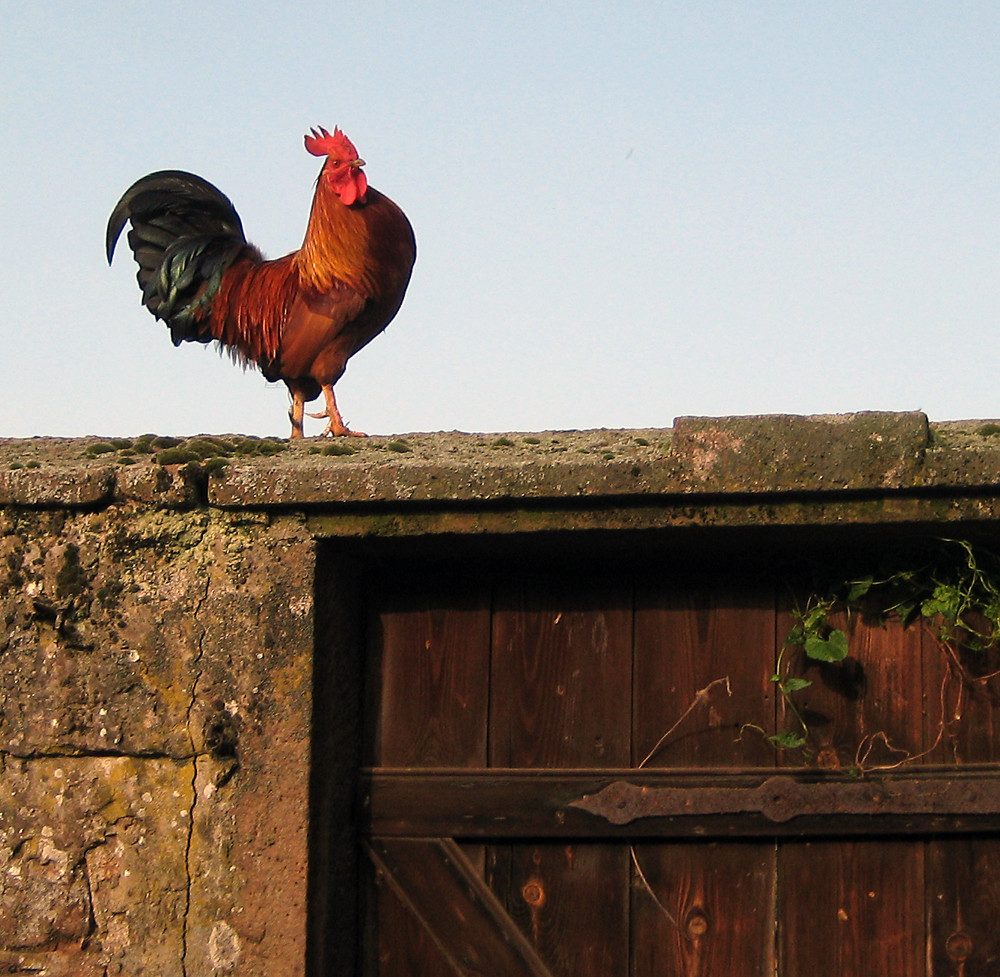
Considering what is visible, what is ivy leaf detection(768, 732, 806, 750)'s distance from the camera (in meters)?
2.24

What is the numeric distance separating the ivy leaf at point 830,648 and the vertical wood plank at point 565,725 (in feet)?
1.27

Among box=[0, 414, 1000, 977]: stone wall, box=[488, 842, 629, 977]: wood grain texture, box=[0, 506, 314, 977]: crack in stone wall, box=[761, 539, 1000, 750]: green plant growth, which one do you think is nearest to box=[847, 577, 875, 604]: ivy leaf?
Result: box=[761, 539, 1000, 750]: green plant growth

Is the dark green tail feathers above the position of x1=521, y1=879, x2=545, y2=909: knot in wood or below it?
above

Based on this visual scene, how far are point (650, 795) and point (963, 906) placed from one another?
27.0 inches

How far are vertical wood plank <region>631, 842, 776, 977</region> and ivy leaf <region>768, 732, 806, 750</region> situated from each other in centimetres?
22

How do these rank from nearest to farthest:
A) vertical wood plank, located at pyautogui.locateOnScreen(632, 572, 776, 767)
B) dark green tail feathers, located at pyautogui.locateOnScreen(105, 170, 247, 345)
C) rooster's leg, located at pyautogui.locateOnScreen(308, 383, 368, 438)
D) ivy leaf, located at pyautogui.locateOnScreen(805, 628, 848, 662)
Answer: ivy leaf, located at pyautogui.locateOnScreen(805, 628, 848, 662)
vertical wood plank, located at pyautogui.locateOnScreen(632, 572, 776, 767)
rooster's leg, located at pyautogui.locateOnScreen(308, 383, 368, 438)
dark green tail feathers, located at pyautogui.locateOnScreen(105, 170, 247, 345)

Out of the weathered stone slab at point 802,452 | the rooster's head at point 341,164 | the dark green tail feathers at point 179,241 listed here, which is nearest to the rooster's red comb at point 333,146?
the rooster's head at point 341,164

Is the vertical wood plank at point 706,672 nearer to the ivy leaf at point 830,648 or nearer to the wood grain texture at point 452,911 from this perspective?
the ivy leaf at point 830,648

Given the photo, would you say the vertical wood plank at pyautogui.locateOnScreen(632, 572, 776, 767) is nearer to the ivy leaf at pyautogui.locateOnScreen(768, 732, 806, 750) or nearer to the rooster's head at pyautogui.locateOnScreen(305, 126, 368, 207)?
the ivy leaf at pyautogui.locateOnScreen(768, 732, 806, 750)

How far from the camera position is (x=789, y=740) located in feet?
7.35

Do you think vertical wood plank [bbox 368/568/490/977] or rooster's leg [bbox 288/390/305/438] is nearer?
vertical wood plank [bbox 368/568/490/977]

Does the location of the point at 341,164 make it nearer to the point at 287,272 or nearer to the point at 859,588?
the point at 287,272

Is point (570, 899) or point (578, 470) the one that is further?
point (570, 899)

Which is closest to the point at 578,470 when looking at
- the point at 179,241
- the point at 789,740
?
the point at 789,740
